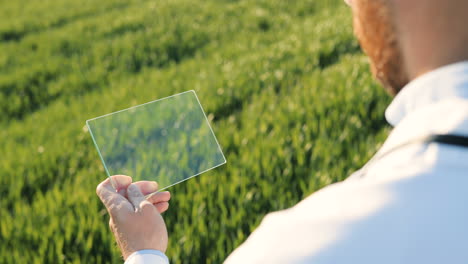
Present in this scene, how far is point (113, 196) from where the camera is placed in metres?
1.14

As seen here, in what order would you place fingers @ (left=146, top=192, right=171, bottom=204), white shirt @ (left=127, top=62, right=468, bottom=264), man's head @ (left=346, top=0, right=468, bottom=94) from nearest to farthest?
white shirt @ (left=127, top=62, right=468, bottom=264) < man's head @ (left=346, top=0, right=468, bottom=94) < fingers @ (left=146, top=192, right=171, bottom=204)

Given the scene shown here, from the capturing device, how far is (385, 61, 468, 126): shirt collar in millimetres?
658

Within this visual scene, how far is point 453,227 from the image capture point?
0.56 metres

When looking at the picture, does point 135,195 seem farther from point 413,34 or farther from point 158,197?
point 413,34

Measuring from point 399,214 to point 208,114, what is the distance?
133 inches

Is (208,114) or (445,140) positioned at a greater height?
(445,140)

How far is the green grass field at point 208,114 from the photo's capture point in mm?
2391

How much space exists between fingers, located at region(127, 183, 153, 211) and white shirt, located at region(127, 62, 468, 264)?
53 cm

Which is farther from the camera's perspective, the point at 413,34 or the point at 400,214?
the point at 413,34

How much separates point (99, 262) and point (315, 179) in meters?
1.21

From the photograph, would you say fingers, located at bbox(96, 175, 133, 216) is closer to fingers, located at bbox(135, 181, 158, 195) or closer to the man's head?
fingers, located at bbox(135, 181, 158, 195)

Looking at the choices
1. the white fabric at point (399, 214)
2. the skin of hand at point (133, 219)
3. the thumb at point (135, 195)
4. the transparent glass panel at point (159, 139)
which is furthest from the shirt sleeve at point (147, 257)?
the white fabric at point (399, 214)

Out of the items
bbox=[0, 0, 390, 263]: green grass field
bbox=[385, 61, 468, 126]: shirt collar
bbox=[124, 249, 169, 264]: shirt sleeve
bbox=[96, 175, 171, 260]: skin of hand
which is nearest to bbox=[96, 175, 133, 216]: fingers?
bbox=[96, 175, 171, 260]: skin of hand

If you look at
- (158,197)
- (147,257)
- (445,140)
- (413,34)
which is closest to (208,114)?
(158,197)
